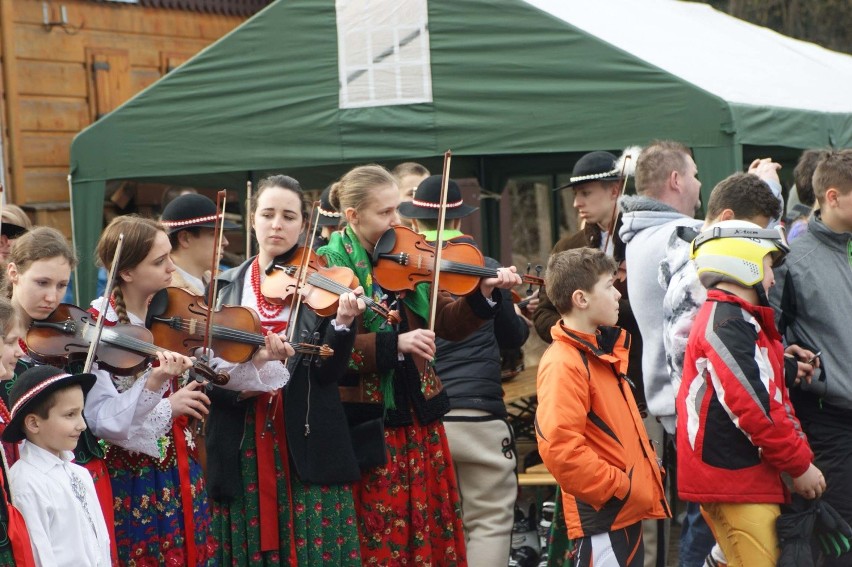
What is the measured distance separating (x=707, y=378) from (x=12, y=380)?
6.72ft

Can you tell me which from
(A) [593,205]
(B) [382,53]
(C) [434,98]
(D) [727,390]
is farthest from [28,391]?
(B) [382,53]

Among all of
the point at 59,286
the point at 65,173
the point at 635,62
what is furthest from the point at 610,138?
the point at 65,173

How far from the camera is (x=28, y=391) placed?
3102 mm

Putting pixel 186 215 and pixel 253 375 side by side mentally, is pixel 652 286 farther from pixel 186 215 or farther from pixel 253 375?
pixel 186 215

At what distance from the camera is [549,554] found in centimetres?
444

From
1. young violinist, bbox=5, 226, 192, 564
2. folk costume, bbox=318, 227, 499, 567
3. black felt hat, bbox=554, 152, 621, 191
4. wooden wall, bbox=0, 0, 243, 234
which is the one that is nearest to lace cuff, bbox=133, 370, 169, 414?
young violinist, bbox=5, 226, 192, 564

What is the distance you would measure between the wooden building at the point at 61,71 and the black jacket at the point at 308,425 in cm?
509

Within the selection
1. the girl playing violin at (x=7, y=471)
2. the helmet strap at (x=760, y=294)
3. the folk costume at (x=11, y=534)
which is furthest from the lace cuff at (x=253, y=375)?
the helmet strap at (x=760, y=294)

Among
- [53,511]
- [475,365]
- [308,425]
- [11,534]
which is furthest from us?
[475,365]

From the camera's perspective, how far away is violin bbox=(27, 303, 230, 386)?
3494 mm

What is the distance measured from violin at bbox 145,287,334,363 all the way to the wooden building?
201 inches

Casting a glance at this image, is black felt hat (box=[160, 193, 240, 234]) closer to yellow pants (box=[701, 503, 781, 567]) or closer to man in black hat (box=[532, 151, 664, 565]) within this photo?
man in black hat (box=[532, 151, 664, 565])

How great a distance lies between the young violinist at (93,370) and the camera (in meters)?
3.50

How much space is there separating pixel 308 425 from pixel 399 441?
0.40 meters
